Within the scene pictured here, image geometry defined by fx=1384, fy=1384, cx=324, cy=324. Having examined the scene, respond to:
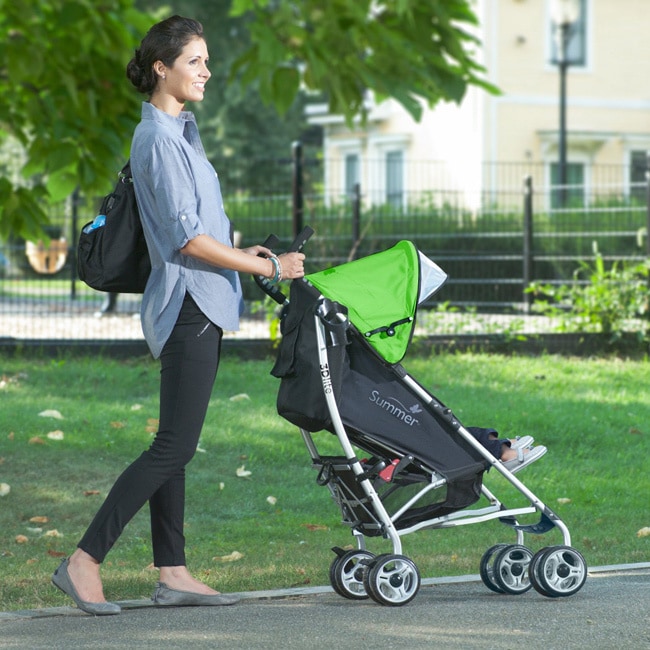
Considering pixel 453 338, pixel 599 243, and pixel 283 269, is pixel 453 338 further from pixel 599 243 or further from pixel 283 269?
pixel 283 269

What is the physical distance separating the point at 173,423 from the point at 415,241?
10527mm

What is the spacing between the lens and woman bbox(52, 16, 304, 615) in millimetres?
4766

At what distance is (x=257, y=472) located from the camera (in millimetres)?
7793

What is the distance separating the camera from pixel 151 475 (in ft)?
15.9

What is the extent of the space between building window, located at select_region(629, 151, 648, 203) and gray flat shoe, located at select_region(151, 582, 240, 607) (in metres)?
9.61

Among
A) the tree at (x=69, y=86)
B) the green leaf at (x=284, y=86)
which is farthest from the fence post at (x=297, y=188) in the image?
the green leaf at (x=284, y=86)

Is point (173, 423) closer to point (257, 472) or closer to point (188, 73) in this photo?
point (188, 73)

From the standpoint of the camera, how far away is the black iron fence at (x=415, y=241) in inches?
535

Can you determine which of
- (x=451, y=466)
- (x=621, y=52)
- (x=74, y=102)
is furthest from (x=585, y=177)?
(x=451, y=466)

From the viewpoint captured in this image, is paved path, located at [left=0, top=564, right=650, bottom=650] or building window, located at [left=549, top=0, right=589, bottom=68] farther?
building window, located at [left=549, top=0, right=589, bottom=68]

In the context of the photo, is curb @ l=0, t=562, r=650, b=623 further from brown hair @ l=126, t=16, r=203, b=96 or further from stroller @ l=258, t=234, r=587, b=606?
brown hair @ l=126, t=16, r=203, b=96

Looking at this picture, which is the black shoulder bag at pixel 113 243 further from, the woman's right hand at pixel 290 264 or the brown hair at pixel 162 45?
the woman's right hand at pixel 290 264

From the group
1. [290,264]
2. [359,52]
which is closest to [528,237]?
[359,52]

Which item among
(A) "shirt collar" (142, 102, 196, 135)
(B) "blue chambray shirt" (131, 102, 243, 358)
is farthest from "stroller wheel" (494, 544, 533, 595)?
(A) "shirt collar" (142, 102, 196, 135)
